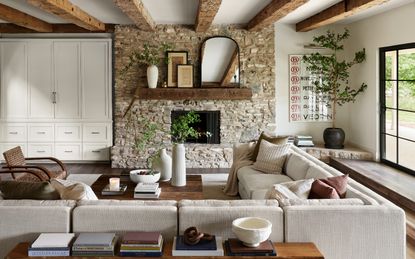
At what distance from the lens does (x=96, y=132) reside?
7.93 m

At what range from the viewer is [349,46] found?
7.94 meters

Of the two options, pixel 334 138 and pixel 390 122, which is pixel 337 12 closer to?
pixel 390 122

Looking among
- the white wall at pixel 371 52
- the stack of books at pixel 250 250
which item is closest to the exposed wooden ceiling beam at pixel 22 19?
the stack of books at pixel 250 250

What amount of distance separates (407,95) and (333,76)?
170cm

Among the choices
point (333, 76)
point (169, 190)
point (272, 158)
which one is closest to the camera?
point (169, 190)

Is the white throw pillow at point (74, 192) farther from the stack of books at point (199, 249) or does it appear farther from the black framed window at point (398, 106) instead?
the black framed window at point (398, 106)

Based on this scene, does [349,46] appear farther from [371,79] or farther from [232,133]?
[232,133]

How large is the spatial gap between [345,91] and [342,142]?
0.90m

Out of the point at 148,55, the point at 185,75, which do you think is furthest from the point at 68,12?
the point at 185,75

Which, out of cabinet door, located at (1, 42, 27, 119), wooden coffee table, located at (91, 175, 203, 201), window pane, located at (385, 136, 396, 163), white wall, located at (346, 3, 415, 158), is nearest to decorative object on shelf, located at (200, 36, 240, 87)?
white wall, located at (346, 3, 415, 158)

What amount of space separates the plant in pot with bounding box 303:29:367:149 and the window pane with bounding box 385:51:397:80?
57 centimetres

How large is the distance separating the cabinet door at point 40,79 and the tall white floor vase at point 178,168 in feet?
12.9

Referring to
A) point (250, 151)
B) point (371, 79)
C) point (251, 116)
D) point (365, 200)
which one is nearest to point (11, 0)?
point (250, 151)

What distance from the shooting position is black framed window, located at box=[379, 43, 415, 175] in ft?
20.1
